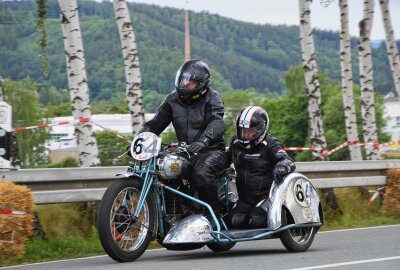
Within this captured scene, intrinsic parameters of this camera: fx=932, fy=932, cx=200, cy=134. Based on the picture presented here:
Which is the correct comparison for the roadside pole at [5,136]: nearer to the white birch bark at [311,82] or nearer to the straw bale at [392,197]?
the straw bale at [392,197]

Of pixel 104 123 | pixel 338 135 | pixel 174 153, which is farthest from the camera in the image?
pixel 104 123

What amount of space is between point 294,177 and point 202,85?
58.9 inches

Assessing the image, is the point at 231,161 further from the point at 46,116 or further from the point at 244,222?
the point at 46,116

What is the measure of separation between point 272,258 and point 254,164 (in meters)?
1.26

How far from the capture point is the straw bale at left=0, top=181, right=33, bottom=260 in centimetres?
962

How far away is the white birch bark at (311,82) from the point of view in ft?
65.0

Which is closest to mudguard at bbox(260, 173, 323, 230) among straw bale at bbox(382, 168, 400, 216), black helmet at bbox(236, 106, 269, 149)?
black helmet at bbox(236, 106, 269, 149)

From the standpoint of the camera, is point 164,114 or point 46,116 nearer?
point 164,114

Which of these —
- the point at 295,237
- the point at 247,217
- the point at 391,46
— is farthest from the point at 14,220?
the point at 391,46

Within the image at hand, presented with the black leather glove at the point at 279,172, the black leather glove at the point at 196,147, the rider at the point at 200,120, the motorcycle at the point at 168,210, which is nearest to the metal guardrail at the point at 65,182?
the rider at the point at 200,120

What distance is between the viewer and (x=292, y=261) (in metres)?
9.09

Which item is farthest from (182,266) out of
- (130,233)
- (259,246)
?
(259,246)

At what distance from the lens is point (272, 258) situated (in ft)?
31.0

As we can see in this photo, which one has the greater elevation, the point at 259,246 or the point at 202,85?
the point at 202,85
